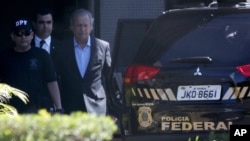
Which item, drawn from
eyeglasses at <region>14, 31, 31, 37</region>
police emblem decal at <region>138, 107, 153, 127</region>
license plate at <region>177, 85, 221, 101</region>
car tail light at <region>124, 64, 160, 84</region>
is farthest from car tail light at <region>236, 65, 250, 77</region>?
eyeglasses at <region>14, 31, 31, 37</region>

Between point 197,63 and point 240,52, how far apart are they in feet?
1.31

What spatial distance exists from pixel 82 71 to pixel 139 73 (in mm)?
1344

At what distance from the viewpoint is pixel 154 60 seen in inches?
289

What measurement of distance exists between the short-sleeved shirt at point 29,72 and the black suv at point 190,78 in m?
0.92

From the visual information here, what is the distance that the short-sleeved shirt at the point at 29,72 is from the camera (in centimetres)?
786

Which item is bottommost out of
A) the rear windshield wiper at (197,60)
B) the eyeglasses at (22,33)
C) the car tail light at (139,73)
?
the car tail light at (139,73)

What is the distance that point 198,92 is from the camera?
7.20 meters

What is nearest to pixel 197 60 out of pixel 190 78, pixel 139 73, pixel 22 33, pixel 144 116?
pixel 190 78

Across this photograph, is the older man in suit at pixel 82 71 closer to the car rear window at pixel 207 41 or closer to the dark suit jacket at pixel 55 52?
the dark suit jacket at pixel 55 52

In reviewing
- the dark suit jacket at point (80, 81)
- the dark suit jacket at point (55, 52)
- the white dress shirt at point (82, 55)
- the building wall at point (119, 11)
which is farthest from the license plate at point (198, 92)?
the building wall at point (119, 11)

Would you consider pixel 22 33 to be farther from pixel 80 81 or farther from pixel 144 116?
A: pixel 144 116

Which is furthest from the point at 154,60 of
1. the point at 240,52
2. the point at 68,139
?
the point at 68,139

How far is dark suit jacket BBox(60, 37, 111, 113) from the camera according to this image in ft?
27.8

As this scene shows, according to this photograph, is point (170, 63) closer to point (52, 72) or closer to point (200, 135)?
point (200, 135)
